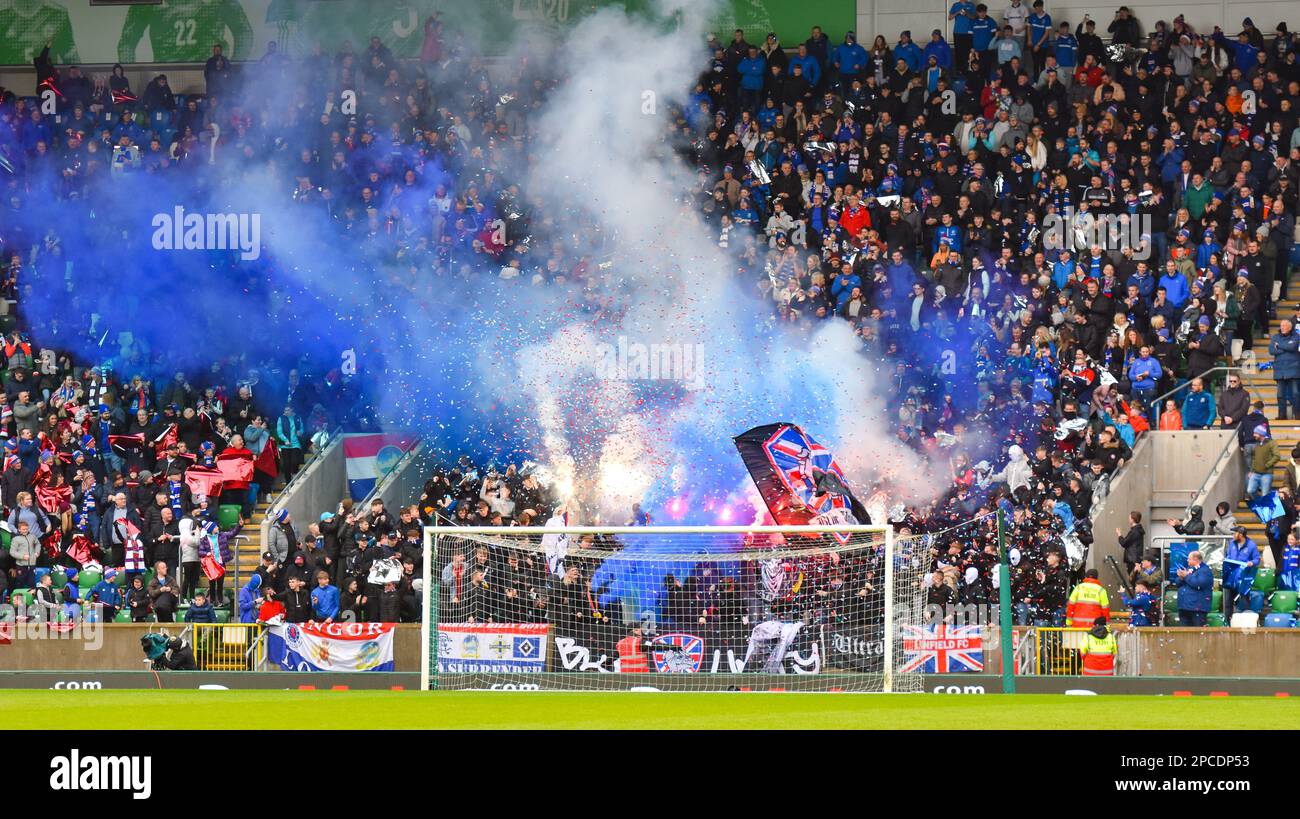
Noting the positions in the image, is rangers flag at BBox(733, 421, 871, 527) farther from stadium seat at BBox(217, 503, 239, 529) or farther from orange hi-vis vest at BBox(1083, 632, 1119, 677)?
stadium seat at BBox(217, 503, 239, 529)

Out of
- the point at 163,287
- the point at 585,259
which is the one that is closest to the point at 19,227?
the point at 163,287

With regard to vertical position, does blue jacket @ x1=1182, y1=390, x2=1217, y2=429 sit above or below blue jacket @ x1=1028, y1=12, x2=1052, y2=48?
below

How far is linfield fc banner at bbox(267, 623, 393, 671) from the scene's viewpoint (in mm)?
19594

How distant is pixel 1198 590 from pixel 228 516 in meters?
12.1

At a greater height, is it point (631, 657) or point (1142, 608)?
point (1142, 608)

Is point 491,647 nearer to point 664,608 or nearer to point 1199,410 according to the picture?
point 664,608

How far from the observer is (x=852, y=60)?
28.2 m

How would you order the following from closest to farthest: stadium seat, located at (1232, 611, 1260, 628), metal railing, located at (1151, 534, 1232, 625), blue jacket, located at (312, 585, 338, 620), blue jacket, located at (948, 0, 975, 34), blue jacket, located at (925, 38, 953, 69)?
1. stadium seat, located at (1232, 611, 1260, 628)
2. metal railing, located at (1151, 534, 1232, 625)
3. blue jacket, located at (312, 585, 338, 620)
4. blue jacket, located at (925, 38, 953, 69)
5. blue jacket, located at (948, 0, 975, 34)

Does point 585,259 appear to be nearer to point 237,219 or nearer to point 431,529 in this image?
point 237,219

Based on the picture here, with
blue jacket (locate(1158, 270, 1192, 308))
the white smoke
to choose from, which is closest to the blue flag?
blue jacket (locate(1158, 270, 1192, 308))

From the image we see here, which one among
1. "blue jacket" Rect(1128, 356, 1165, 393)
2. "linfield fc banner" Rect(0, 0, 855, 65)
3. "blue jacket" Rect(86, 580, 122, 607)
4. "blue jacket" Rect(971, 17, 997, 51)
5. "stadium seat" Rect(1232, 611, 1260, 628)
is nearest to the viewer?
"stadium seat" Rect(1232, 611, 1260, 628)

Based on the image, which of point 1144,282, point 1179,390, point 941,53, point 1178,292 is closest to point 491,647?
point 1179,390

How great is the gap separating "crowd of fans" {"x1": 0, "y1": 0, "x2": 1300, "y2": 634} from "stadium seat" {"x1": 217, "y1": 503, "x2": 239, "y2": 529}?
0.76ft

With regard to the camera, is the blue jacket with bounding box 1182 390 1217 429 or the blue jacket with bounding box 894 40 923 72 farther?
the blue jacket with bounding box 894 40 923 72
